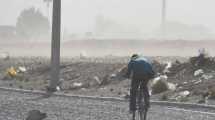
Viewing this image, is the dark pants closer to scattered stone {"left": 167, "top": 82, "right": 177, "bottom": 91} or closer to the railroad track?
the railroad track

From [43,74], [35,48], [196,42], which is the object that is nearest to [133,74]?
[43,74]

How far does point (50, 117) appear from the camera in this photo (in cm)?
1761

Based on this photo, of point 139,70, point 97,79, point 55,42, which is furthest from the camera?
point 97,79

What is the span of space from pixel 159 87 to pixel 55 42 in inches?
219

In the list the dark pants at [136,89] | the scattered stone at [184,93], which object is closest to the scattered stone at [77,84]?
the scattered stone at [184,93]

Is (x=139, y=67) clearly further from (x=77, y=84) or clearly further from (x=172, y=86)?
(x=77, y=84)

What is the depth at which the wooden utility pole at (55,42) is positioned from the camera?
26766 millimetres

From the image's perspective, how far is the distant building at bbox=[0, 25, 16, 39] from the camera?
317ft

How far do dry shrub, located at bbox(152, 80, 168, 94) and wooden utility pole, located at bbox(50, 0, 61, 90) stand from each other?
510 cm

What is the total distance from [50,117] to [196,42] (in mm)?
42584

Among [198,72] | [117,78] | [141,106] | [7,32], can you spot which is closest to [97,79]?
[117,78]

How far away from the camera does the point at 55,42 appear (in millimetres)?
27188

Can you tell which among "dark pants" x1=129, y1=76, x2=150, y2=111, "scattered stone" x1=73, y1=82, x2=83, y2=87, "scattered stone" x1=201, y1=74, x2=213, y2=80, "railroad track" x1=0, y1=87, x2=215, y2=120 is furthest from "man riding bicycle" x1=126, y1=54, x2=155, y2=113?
"scattered stone" x1=73, y1=82, x2=83, y2=87

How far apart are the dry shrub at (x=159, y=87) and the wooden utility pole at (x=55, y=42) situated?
16.7 feet
